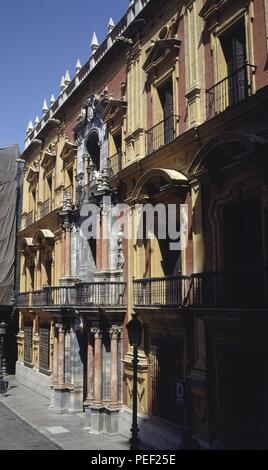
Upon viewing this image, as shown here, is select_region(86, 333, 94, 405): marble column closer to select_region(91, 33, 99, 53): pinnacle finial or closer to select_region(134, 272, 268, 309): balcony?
select_region(134, 272, 268, 309): balcony

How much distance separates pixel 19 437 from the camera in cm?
1608

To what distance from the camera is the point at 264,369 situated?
10.3 metres

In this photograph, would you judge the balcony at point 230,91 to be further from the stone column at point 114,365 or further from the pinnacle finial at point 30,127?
the pinnacle finial at point 30,127

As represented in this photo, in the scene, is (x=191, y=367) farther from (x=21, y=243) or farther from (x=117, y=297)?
(x=21, y=243)

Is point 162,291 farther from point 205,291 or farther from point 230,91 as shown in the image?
point 230,91

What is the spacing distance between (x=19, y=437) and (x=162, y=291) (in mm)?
7230

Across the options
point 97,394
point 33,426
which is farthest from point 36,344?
point 97,394

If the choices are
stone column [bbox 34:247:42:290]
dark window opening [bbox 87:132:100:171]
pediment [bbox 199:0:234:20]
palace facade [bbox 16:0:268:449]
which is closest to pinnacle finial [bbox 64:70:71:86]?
palace facade [bbox 16:0:268:449]

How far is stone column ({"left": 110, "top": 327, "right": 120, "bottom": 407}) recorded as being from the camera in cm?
1567

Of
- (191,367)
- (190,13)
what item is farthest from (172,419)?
(190,13)

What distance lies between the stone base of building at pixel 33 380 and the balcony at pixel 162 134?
1264 centimetres

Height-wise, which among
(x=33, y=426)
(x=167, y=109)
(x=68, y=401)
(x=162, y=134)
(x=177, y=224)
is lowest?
(x=33, y=426)

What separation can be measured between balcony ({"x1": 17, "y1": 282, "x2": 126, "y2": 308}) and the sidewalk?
162 inches

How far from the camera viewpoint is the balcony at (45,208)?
2427 centimetres
